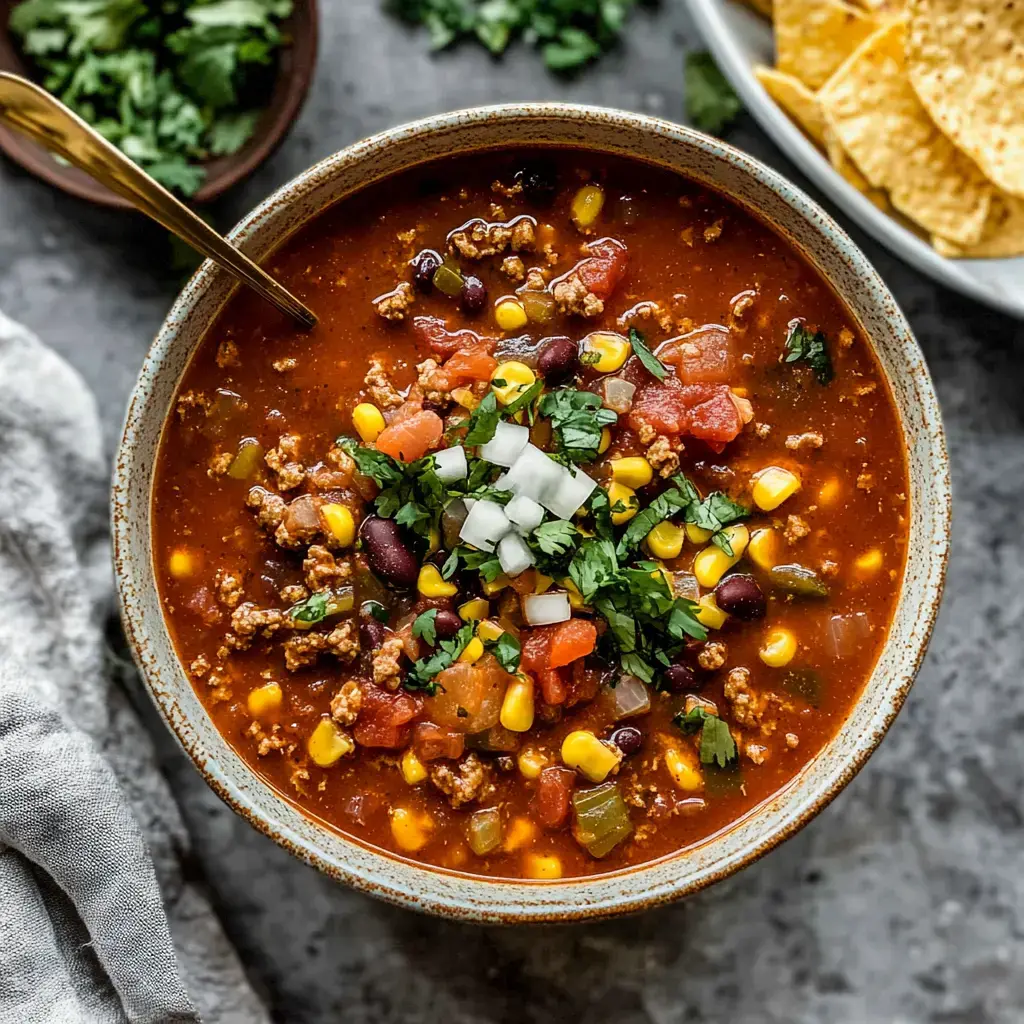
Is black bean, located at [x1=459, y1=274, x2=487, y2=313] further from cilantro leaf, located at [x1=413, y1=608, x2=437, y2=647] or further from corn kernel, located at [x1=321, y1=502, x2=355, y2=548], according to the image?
cilantro leaf, located at [x1=413, y1=608, x2=437, y2=647]

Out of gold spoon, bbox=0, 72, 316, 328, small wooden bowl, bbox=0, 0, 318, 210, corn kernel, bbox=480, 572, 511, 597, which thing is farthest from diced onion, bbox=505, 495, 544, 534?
small wooden bowl, bbox=0, 0, 318, 210

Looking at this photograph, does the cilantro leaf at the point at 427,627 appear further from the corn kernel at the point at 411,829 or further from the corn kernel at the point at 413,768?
the corn kernel at the point at 411,829

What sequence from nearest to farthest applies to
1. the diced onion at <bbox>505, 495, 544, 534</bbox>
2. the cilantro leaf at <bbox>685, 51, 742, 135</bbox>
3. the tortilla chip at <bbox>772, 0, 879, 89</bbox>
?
1. the diced onion at <bbox>505, 495, 544, 534</bbox>
2. the tortilla chip at <bbox>772, 0, 879, 89</bbox>
3. the cilantro leaf at <bbox>685, 51, 742, 135</bbox>

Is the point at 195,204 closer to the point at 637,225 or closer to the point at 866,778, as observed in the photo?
the point at 637,225

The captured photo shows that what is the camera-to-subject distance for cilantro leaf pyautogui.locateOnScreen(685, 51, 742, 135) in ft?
13.4

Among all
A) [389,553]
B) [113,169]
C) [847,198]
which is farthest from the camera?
[847,198]

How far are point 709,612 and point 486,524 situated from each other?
0.65 metres

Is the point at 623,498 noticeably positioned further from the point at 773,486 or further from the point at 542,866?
the point at 542,866

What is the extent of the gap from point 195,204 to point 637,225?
148cm

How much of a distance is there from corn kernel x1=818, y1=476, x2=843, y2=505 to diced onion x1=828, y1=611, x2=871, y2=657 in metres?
0.32

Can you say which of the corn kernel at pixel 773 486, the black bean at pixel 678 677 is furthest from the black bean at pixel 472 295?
the black bean at pixel 678 677

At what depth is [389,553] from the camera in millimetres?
3201

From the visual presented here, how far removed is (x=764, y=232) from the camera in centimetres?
340

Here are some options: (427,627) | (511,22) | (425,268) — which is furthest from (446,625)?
(511,22)
